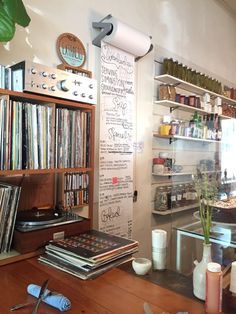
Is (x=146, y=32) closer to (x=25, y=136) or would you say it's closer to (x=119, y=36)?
(x=119, y=36)

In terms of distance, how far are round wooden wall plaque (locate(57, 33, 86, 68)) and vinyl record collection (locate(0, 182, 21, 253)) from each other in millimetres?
973

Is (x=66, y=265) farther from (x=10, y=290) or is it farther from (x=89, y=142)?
(x=89, y=142)

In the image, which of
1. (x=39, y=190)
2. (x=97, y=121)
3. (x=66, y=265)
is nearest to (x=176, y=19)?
(x=97, y=121)

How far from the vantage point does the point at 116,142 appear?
2219 millimetres

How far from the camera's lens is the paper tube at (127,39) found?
6.55 feet

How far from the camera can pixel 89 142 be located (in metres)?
1.62

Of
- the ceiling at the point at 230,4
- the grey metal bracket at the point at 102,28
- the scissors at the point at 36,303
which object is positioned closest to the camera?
the scissors at the point at 36,303

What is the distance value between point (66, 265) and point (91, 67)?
141cm

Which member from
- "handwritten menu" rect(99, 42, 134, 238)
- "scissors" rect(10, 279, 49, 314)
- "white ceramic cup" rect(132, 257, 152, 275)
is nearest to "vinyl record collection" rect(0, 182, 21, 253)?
"scissors" rect(10, 279, 49, 314)

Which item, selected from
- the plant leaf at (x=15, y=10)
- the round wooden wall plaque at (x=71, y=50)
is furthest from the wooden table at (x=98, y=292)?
the round wooden wall plaque at (x=71, y=50)

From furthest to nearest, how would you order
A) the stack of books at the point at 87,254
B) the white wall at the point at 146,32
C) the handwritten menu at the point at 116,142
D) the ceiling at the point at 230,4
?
1. the ceiling at the point at 230,4
2. the handwritten menu at the point at 116,142
3. the white wall at the point at 146,32
4. the stack of books at the point at 87,254

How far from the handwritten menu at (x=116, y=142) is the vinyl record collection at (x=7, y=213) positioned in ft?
2.80

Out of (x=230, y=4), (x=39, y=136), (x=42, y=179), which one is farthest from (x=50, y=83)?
(x=230, y=4)

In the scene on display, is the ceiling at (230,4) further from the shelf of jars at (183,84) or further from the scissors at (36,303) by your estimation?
the scissors at (36,303)
